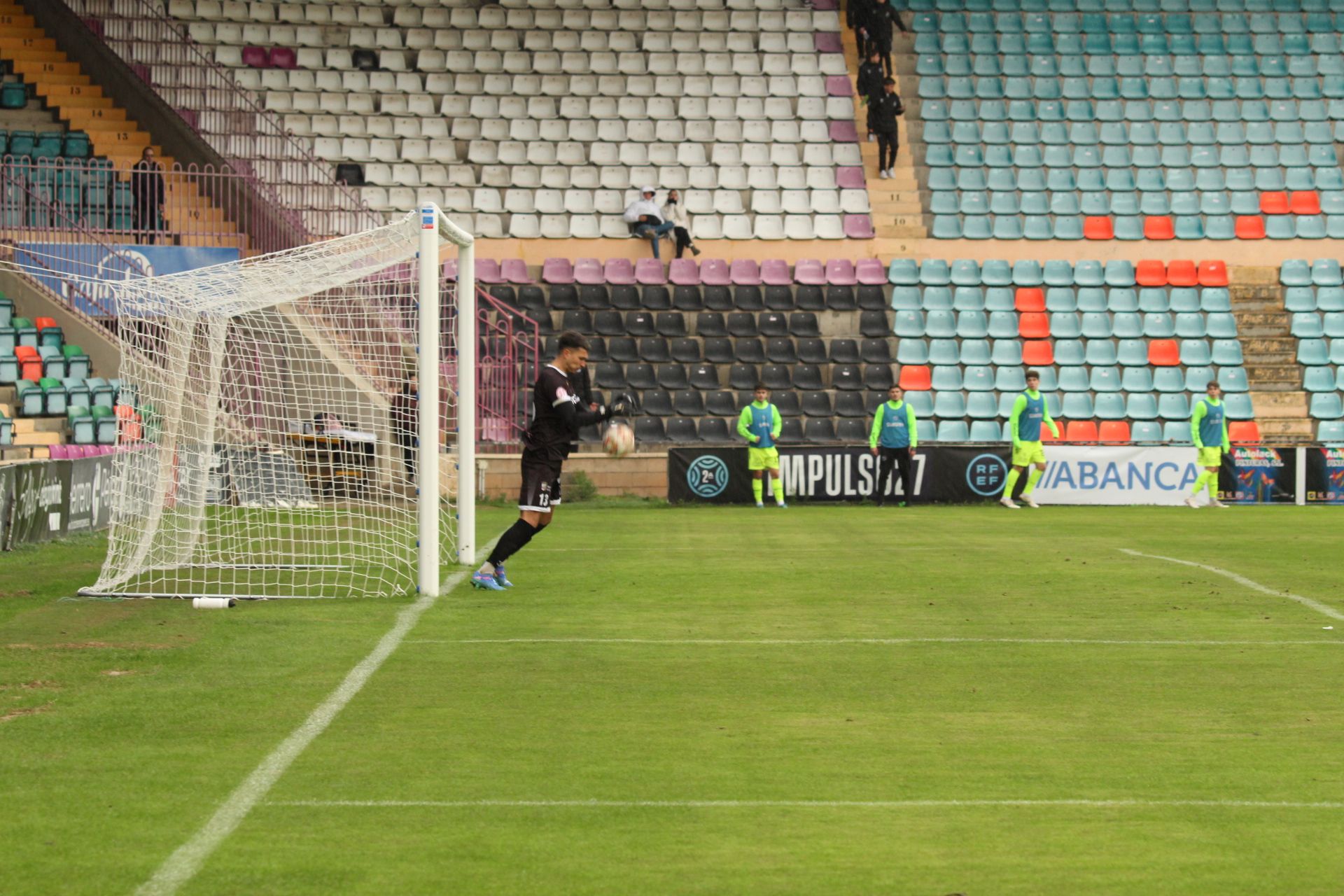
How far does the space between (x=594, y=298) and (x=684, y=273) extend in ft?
5.70

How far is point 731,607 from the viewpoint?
10.8m

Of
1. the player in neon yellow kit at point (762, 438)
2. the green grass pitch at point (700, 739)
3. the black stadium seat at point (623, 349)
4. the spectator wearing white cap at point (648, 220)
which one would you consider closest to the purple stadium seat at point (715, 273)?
the spectator wearing white cap at point (648, 220)

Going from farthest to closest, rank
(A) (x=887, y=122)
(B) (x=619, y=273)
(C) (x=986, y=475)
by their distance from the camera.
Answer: (A) (x=887, y=122) < (B) (x=619, y=273) < (C) (x=986, y=475)

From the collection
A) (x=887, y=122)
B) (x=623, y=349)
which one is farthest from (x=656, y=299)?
(x=887, y=122)

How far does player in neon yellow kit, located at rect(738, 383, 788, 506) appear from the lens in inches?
875

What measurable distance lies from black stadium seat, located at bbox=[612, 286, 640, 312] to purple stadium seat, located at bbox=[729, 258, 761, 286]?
1.82 metres

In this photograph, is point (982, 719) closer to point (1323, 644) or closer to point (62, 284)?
point (1323, 644)

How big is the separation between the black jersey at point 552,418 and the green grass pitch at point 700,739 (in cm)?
113

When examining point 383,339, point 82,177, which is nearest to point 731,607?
point 383,339

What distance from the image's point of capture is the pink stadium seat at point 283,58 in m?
29.6

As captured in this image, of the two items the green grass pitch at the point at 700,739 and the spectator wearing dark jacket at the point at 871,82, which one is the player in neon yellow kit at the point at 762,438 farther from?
the green grass pitch at the point at 700,739

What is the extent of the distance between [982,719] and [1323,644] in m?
3.36

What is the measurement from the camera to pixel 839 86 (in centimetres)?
3059

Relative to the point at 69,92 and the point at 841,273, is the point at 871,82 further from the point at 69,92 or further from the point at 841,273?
the point at 69,92
